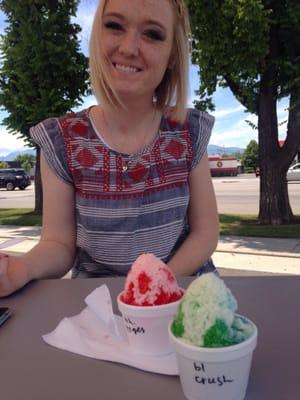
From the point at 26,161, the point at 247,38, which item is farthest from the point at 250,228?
the point at 26,161

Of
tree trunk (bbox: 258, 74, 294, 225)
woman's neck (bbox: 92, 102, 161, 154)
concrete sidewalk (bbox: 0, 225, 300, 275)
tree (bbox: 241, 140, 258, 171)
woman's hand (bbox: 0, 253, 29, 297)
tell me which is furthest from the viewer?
tree (bbox: 241, 140, 258, 171)

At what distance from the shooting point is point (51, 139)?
158 centimetres

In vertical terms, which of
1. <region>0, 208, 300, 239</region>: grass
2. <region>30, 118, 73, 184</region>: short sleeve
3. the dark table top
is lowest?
<region>0, 208, 300, 239</region>: grass

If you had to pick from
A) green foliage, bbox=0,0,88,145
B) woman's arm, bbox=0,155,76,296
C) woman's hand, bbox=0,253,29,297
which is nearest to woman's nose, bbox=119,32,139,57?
woman's arm, bbox=0,155,76,296

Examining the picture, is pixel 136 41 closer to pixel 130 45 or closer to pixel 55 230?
pixel 130 45

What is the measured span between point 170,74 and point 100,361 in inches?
48.7

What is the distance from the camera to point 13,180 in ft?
100

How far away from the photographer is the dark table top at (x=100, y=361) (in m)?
0.74

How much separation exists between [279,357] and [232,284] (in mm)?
448

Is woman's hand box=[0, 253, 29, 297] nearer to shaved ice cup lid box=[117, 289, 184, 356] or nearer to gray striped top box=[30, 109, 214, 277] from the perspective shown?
gray striped top box=[30, 109, 214, 277]

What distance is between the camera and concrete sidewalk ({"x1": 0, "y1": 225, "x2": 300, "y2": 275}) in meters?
4.58

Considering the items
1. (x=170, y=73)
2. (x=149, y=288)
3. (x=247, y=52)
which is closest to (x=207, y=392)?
(x=149, y=288)

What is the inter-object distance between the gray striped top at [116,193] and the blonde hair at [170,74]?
144 mm

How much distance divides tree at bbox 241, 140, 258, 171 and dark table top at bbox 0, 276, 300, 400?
4347cm
